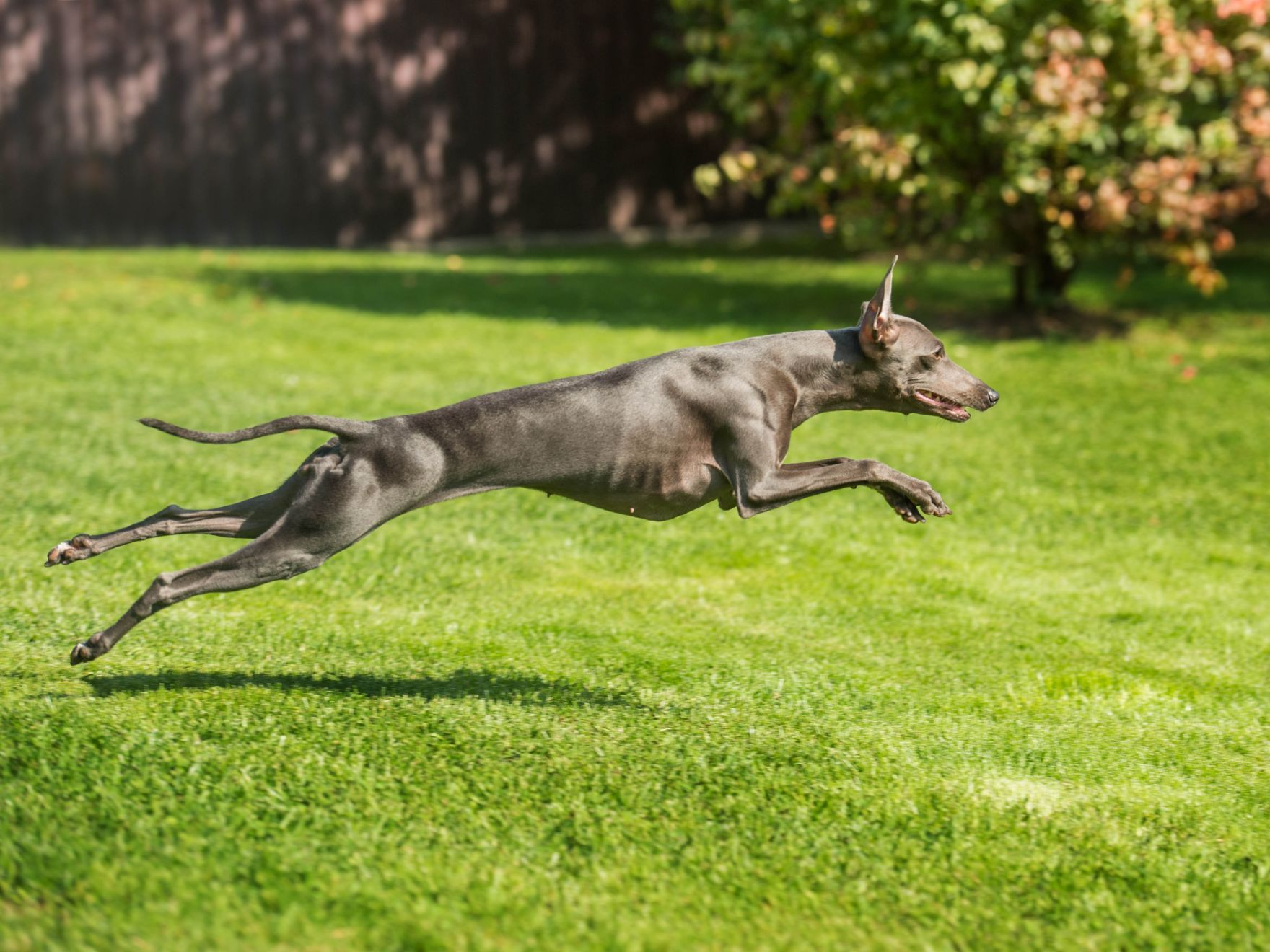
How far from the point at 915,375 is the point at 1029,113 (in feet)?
26.7

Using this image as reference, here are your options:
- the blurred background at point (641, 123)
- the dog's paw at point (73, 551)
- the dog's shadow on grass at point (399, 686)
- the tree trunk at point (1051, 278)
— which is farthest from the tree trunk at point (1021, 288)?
the dog's paw at point (73, 551)

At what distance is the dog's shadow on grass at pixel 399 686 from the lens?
17.2 ft

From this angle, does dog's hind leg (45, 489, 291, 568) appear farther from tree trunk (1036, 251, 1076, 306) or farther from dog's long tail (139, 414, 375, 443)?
tree trunk (1036, 251, 1076, 306)

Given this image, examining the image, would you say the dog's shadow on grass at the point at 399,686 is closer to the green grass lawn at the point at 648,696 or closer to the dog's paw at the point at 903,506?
the green grass lawn at the point at 648,696

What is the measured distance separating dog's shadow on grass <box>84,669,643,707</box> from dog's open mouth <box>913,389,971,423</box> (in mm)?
1629

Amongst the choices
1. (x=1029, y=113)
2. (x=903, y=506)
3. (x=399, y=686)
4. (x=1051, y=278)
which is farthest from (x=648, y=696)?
(x=1051, y=278)

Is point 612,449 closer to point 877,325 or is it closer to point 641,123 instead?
point 877,325

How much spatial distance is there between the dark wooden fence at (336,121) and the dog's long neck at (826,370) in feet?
44.4

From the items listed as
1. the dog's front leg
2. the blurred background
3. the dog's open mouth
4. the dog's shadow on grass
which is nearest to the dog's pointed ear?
the dog's open mouth

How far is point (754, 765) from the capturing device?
4.86m

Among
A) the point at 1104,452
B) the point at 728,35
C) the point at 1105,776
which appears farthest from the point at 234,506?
the point at 728,35

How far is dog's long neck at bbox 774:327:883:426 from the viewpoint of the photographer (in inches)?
182

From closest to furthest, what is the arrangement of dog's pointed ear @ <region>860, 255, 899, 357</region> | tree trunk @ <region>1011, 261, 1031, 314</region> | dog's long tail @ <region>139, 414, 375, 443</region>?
dog's long tail @ <region>139, 414, 375, 443</region> < dog's pointed ear @ <region>860, 255, 899, 357</region> < tree trunk @ <region>1011, 261, 1031, 314</region>

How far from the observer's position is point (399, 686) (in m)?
5.43
